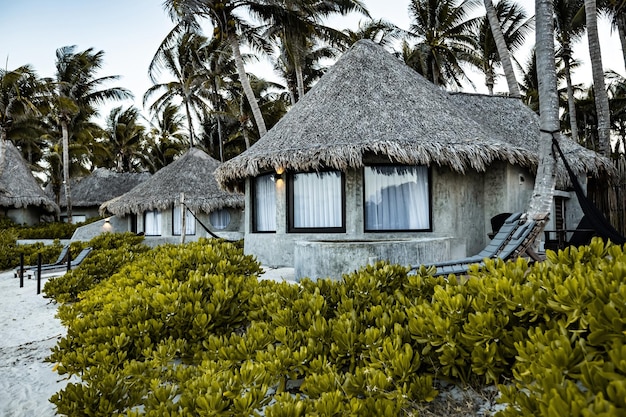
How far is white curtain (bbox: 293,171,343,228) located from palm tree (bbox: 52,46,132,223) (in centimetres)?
1508

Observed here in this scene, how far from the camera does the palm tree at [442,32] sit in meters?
18.6

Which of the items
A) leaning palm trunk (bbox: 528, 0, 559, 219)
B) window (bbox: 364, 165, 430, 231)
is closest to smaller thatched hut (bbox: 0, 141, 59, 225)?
window (bbox: 364, 165, 430, 231)

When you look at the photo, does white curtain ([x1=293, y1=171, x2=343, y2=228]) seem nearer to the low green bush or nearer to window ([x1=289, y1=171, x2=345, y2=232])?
window ([x1=289, y1=171, x2=345, y2=232])

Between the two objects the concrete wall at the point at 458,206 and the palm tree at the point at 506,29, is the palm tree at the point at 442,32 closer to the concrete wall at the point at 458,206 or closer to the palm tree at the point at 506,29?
the palm tree at the point at 506,29

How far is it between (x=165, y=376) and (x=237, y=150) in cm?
2456

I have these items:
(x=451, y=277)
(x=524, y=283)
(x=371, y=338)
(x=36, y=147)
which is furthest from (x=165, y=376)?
(x=36, y=147)

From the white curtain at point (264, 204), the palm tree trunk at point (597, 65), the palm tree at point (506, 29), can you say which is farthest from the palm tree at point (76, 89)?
the palm tree trunk at point (597, 65)


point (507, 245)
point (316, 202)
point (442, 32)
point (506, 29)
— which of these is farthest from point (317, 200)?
point (506, 29)

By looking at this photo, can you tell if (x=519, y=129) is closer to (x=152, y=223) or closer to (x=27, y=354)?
(x=27, y=354)

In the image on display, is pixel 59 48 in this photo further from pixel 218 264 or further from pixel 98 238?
pixel 218 264

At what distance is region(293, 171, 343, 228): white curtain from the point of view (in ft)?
26.9

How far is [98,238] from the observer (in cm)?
886

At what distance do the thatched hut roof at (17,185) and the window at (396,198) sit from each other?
17.5 meters

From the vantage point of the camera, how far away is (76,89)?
20.5 meters
